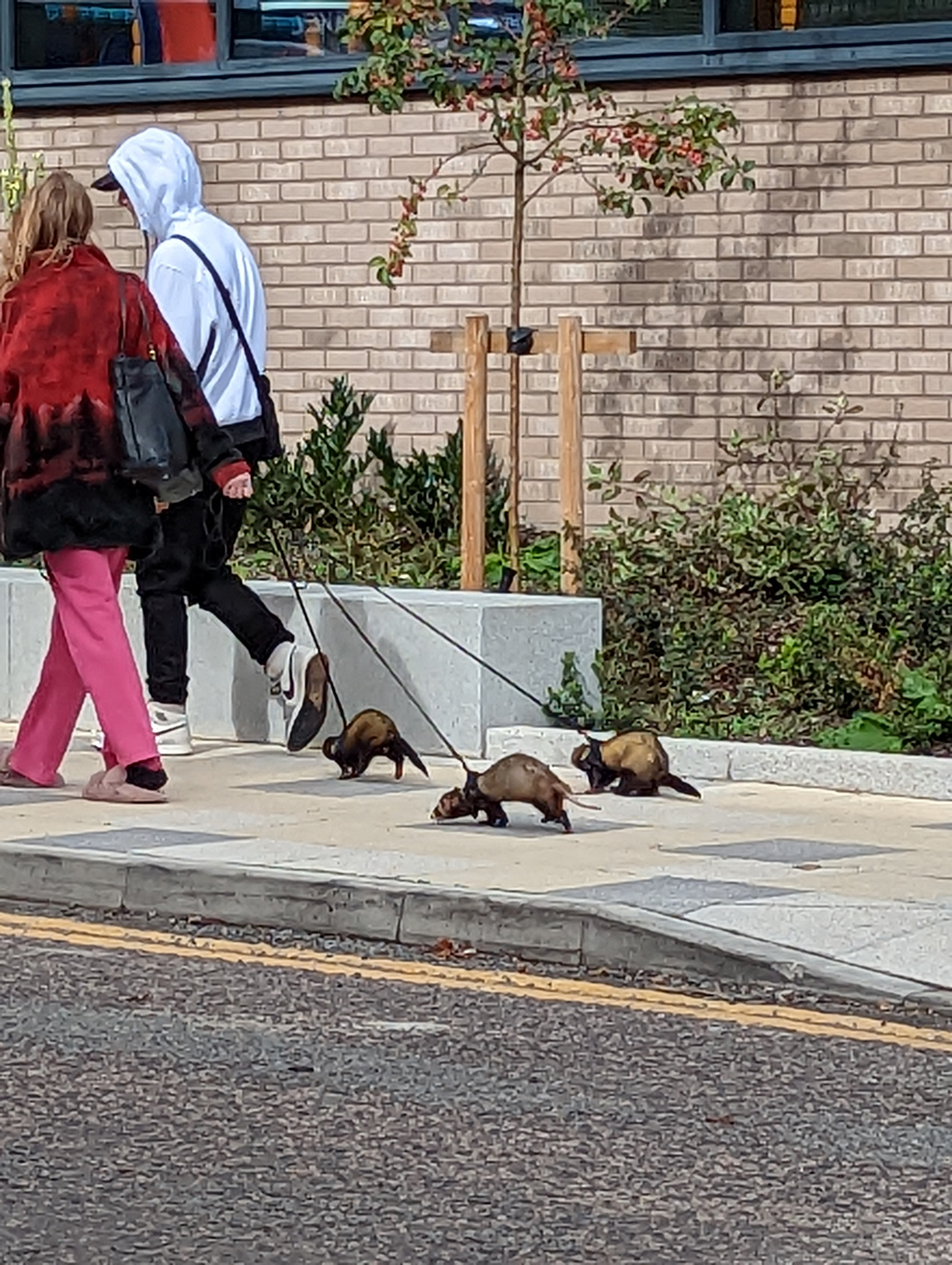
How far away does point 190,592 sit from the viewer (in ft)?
34.7

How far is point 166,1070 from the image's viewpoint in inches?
250

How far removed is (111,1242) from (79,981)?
219cm

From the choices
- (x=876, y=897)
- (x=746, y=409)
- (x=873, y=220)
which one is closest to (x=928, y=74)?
(x=873, y=220)

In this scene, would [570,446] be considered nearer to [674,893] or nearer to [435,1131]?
[674,893]

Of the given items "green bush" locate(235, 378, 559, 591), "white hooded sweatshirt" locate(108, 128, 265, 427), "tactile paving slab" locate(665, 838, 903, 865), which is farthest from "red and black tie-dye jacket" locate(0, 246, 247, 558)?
"green bush" locate(235, 378, 559, 591)

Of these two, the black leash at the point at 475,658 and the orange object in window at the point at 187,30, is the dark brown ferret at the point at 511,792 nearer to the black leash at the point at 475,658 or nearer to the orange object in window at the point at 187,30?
the black leash at the point at 475,658

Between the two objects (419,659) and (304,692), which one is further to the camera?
(419,659)

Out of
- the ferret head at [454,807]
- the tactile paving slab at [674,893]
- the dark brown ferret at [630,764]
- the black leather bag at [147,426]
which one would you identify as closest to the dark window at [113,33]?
the black leather bag at [147,426]

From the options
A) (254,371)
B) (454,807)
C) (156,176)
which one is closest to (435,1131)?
(454,807)

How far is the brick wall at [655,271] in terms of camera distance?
12906mm

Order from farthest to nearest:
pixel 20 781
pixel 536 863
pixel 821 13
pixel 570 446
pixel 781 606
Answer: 1. pixel 821 13
2. pixel 781 606
3. pixel 570 446
4. pixel 20 781
5. pixel 536 863

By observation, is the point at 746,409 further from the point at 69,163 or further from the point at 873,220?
the point at 69,163

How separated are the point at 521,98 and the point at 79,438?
3.66 metres

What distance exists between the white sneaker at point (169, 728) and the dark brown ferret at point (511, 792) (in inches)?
68.7
